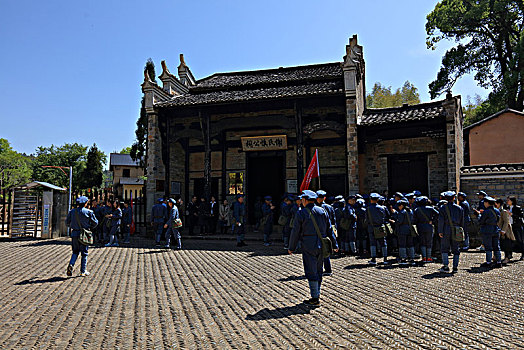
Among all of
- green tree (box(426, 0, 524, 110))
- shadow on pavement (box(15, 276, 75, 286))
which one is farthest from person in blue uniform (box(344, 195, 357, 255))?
green tree (box(426, 0, 524, 110))

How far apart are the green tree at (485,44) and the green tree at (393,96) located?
1680 centimetres

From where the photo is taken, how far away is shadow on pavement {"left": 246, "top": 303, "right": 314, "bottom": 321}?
4938 mm

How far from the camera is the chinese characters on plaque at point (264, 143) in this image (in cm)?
1616

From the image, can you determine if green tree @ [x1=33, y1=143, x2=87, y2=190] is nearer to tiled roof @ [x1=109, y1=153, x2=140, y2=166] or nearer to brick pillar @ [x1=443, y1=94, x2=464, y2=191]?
tiled roof @ [x1=109, y1=153, x2=140, y2=166]

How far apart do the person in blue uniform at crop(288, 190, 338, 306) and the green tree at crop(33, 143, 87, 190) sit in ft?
144

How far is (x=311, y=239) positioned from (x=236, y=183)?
12.2m

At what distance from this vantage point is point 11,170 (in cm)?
3800

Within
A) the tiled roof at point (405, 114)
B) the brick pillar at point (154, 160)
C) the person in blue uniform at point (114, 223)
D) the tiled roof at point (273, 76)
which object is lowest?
the person in blue uniform at point (114, 223)

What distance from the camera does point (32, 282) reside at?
714 cm

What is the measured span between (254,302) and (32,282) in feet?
15.4

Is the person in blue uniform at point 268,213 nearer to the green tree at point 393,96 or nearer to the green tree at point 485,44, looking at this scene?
the green tree at point 485,44

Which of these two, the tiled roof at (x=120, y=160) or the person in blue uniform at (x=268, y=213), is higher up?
the tiled roof at (x=120, y=160)

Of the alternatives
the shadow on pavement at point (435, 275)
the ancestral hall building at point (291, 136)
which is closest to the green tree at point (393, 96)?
the ancestral hall building at point (291, 136)

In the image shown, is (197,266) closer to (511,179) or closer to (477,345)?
(477,345)
